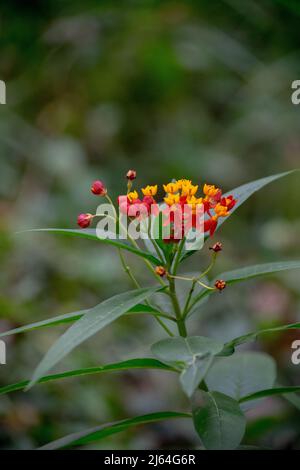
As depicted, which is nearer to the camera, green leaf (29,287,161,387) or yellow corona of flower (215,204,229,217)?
green leaf (29,287,161,387)

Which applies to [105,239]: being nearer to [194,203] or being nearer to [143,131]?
[194,203]

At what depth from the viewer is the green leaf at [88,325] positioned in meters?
0.65

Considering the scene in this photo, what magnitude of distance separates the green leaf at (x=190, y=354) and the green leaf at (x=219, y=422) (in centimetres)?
12

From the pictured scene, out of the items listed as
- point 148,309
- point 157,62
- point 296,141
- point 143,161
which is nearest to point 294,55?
point 296,141

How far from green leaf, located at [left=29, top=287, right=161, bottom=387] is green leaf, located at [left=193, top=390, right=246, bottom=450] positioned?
0.67 feet

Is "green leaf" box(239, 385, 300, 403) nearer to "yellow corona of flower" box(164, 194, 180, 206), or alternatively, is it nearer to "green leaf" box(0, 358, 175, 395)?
"green leaf" box(0, 358, 175, 395)

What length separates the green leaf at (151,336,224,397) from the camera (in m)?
0.65

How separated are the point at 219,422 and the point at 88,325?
0.25m

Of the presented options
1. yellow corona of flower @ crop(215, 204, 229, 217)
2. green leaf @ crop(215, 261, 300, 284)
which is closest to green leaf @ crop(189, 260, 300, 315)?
green leaf @ crop(215, 261, 300, 284)

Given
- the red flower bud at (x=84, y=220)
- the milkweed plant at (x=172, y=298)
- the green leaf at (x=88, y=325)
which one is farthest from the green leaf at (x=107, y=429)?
the red flower bud at (x=84, y=220)

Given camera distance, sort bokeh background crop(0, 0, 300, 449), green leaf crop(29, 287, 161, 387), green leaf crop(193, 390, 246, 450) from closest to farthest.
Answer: green leaf crop(29, 287, 161, 387) → green leaf crop(193, 390, 246, 450) → bokeh background crop(0, 0, 300, 449)

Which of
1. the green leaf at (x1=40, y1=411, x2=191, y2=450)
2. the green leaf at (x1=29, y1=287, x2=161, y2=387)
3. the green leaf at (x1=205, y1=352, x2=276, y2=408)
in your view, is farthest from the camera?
the green leaf at (x1=205, y1=352, x2=276, y2=408)

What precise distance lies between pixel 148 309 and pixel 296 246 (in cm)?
150

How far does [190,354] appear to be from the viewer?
724mm
